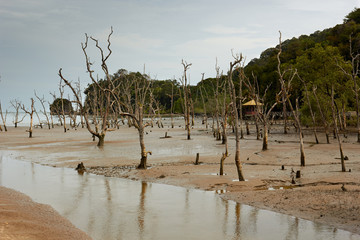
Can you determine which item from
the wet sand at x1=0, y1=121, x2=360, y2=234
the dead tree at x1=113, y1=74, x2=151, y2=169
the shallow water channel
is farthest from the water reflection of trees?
the dead tree at x1=113, y1=74, x2=151, y2=169

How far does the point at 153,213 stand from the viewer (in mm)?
11336

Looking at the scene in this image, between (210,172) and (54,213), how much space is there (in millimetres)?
7931

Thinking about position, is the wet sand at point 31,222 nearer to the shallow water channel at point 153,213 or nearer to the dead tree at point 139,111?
the shallow water channel at point 153,213

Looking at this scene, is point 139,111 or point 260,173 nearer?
point 260,173

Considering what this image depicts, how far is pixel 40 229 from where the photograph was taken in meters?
8.56

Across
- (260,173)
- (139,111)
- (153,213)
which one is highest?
(139,111)

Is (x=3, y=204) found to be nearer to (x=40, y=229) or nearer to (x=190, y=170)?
(x=40, y=229)

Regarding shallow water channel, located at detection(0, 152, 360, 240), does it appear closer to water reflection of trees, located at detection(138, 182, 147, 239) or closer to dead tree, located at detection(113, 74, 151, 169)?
water reflection of trees, located at detection(138, 182, 147, 239)

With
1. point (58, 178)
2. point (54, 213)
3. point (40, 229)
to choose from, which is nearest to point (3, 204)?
point (54, 213)

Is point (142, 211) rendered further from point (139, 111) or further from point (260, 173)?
point (139, 111)

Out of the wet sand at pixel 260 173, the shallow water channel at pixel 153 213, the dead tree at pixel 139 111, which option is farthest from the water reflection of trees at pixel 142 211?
the dead tree at pixel 139 111

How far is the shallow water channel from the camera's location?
30.6 feet

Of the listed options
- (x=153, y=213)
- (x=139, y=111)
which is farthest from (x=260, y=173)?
(x=153, y=213)

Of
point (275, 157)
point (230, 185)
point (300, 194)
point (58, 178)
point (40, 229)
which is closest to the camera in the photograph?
point (40, 229)
